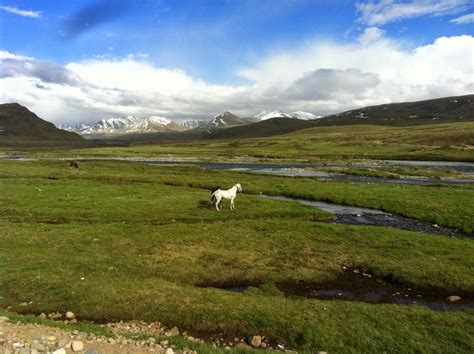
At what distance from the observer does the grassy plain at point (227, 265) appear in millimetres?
15961

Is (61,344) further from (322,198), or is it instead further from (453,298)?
(322,198)

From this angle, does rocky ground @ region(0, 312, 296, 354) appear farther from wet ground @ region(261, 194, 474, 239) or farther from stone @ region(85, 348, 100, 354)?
wet ground @ region(261, 194, 474, 239)

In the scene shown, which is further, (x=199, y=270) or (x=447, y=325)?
(x=199, y=270)

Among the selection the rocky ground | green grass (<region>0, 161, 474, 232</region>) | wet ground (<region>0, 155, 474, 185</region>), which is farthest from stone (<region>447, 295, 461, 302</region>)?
wet ground (<region>0, 155, 474, 185</region>)

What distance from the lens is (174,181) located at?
6400 centimetres

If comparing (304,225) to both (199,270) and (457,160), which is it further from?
(457,160)

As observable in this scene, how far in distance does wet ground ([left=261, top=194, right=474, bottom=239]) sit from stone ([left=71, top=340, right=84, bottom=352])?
29.7 meters

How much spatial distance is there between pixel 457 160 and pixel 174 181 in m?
111

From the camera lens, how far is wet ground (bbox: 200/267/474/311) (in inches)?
764

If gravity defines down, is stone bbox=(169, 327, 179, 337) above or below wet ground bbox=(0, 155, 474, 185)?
above

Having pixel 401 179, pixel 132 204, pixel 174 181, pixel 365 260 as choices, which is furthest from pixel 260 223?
pixel 401 179

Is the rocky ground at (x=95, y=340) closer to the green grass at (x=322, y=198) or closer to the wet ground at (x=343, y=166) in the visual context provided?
the green grass at (x=322, y=198)

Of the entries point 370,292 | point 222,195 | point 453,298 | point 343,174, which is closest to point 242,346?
point 370,292

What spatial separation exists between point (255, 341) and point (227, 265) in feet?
28.7
